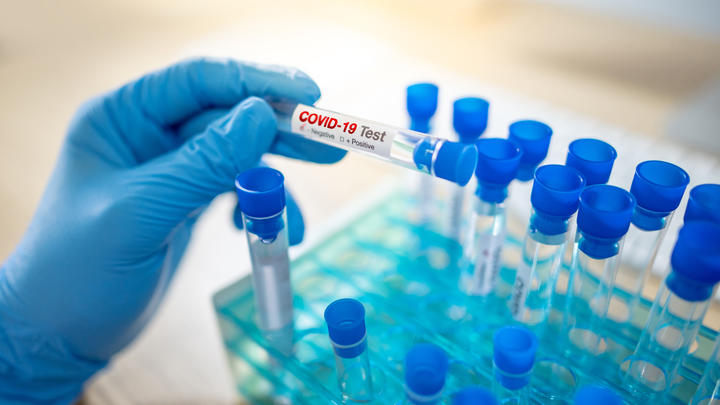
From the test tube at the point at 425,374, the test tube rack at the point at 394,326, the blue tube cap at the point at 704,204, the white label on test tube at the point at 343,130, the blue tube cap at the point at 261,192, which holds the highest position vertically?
the white label on test tube at the point at 343,130

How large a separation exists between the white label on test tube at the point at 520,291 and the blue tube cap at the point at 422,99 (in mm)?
249

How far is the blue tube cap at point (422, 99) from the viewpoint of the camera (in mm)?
756

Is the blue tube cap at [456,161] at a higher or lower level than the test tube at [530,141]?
higher

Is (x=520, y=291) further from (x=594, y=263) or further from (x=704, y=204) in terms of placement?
(x=704, y=204)

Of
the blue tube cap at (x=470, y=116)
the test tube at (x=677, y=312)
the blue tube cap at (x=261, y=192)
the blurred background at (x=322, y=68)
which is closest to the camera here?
the test tube at (x=677, y=312)

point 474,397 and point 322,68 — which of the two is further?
point 322,68

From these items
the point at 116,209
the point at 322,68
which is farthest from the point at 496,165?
the point at 322,68

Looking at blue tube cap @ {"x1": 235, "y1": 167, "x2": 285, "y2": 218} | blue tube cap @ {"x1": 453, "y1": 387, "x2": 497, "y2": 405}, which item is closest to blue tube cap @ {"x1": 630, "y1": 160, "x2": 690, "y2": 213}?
blue tube cap @ {"x1": 453, "y1": 387, "x2": 497, "y2": 405}

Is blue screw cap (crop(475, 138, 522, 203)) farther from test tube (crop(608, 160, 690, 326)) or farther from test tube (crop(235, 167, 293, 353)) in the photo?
test tube (crop(235, 167, 293, 353))

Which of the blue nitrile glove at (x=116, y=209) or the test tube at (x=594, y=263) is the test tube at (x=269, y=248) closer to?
the blue nitrile glove at (x=116, y=209)

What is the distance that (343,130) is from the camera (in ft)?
2.11

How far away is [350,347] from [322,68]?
3.30ft

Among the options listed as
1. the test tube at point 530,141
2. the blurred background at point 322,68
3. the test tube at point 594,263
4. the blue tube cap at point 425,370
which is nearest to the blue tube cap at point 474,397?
the blue tube cap at point 425,370

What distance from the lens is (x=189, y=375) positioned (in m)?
0.85
